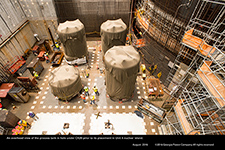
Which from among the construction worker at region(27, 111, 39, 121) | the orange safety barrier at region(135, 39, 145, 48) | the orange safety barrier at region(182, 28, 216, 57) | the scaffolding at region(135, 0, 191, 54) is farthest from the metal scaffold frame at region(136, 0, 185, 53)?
the construction worker at region(27, 111, 39, 121)

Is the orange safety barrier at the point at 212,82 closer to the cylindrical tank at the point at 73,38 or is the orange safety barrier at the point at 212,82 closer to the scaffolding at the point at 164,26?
the scaffolding at the point at 164,26

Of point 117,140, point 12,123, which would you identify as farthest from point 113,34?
point 12,123

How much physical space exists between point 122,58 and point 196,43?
18.1 ft

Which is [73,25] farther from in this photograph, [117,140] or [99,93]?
[117,140]

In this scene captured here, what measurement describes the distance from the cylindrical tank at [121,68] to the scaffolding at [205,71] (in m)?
4.01

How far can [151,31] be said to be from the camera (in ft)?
46.6

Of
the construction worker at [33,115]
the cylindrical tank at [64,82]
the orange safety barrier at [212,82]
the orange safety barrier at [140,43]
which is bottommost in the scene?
the construction worker at [33,115]

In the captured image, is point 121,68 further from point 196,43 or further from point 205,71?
point 196,43

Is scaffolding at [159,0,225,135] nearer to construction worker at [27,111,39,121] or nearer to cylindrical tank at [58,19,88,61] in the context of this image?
cylindrical tank at [58,19,88,61]

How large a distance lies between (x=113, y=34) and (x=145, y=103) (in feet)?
28.2

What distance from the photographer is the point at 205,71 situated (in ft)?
23.6

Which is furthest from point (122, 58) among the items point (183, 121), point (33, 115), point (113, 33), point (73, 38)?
point (33, 115)

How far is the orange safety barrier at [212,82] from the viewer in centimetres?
641

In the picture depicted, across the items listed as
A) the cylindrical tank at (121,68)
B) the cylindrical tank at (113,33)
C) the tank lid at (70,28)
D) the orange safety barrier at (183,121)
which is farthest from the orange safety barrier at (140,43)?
the orange safety barrier at (183,121)
